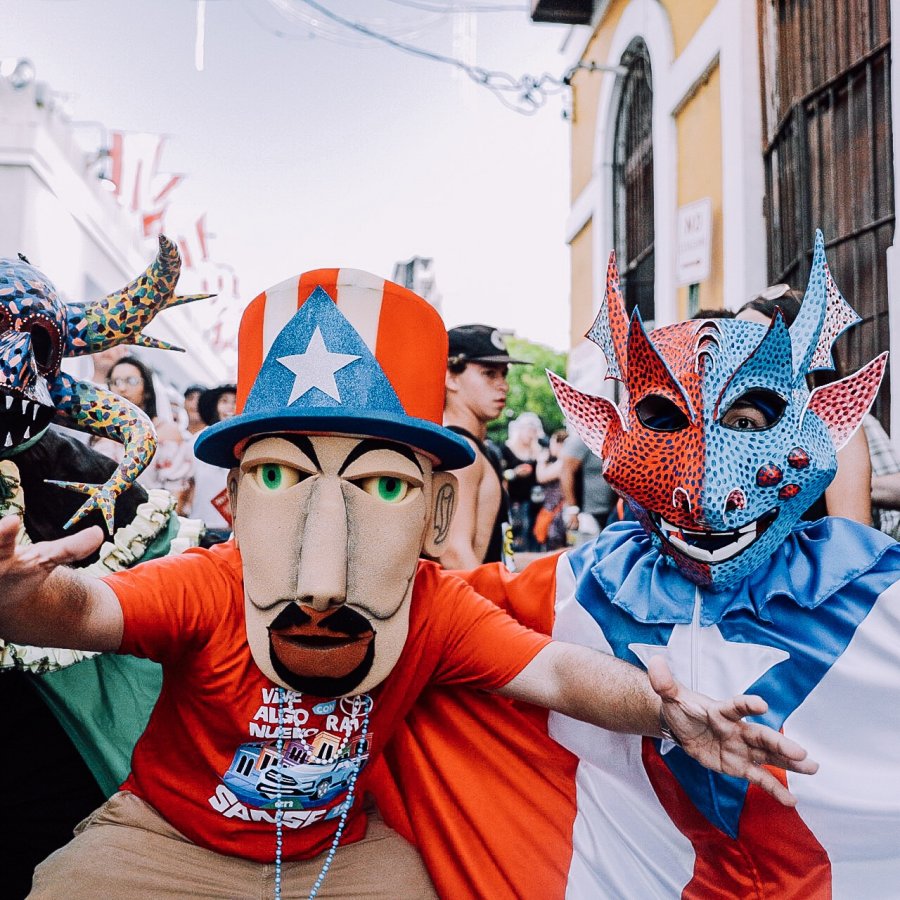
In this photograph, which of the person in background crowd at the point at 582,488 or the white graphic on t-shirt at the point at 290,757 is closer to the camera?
the white graphic on t-shirt at the point at 290,757

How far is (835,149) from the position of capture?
181 inches

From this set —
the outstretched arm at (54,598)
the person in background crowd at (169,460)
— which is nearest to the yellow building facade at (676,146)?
the person in background crowd at (169,460)

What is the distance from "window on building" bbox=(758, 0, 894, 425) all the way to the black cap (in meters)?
1.64

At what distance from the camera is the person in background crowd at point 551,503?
7.86 m

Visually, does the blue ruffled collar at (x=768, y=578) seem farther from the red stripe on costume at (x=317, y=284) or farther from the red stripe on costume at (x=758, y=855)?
the red stripe on costume at (x=317, y=284)

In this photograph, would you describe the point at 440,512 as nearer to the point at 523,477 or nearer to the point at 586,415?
the point at 586,415

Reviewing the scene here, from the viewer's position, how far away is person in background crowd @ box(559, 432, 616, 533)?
6.02m

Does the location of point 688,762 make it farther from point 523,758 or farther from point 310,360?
point 310,360

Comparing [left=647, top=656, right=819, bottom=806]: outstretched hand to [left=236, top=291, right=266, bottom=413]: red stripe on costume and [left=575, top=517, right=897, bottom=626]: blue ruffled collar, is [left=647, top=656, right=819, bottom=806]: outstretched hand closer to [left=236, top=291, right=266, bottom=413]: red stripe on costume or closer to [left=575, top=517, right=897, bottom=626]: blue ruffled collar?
[left=575, top=517, right=897, bottom=626]: blue ruffled collar

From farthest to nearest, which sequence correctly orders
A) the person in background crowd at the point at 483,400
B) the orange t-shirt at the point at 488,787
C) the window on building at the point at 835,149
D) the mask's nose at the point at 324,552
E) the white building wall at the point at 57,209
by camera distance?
the white building wall at the point at 57,209 < the window on building at the point at 835,149 < the person in background crowd at the point at 483,400 < the orange t-shirt at the point at 488,787 < the mask's nose at the point at 324,552

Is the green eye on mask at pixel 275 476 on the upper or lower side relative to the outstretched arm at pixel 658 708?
upper

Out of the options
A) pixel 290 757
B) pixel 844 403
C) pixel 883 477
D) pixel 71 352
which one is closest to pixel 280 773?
pixel 290 757

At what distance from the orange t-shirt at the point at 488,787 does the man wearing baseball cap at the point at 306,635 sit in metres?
0.12

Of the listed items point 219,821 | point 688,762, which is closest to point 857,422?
point 688,762
